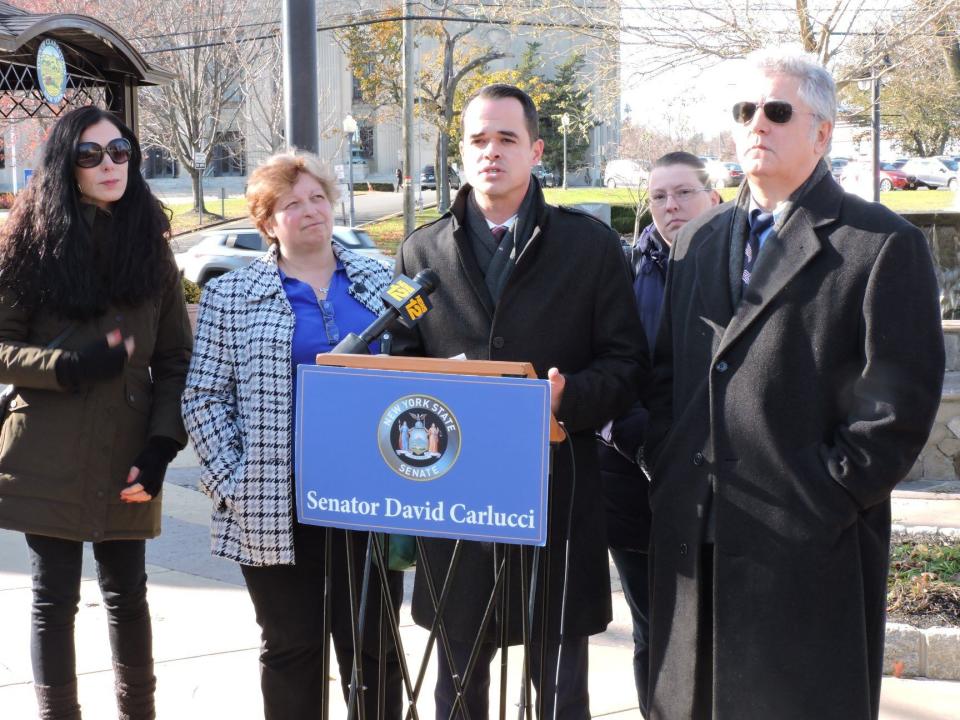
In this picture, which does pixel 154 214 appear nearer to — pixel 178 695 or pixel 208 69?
pixel 178 695

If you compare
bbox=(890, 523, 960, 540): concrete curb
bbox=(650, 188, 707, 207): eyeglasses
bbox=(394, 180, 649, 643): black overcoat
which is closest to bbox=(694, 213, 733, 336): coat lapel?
bbox=(394, 180, 649, 643): black overcoat

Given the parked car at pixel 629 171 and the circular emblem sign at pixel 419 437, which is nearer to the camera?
the circular emblem sign at pixel 419 437

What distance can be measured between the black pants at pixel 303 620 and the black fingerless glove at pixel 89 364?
755 millimetres

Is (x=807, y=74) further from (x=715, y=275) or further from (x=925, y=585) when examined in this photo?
(x=925, y=585)

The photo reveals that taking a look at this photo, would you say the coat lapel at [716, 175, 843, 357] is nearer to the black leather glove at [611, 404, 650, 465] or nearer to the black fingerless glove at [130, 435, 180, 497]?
the black leather glove at [611, 404, 650, 465]

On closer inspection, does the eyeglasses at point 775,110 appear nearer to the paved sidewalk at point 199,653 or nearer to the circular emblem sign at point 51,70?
the paved sidewalk at point 199,653

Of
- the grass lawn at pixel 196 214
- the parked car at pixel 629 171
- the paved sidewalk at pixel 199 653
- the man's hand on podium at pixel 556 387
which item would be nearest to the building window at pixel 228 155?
the grass lawn at pixel 196 214

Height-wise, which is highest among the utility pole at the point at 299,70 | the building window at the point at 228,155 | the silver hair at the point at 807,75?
the building window at the point at 228,155

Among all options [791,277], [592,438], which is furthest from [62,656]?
[791,277]

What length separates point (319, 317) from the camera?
3.36 m

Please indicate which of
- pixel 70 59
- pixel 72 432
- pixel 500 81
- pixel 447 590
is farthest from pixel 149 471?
pixel 500 81

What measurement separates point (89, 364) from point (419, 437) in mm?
1329

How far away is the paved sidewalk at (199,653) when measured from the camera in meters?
4.08

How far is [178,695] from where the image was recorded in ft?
13.8
